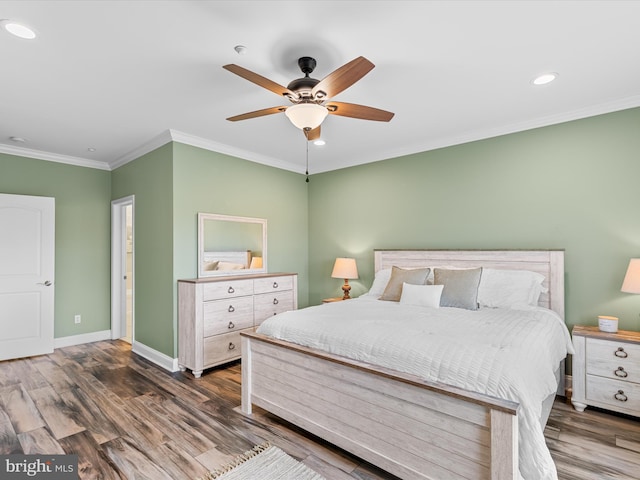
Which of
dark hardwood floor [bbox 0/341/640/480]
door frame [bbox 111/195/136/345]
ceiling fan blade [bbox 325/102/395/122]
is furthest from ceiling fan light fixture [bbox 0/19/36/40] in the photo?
door frame [bbox 111/195/136/345]

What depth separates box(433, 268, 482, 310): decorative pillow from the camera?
2.97 m

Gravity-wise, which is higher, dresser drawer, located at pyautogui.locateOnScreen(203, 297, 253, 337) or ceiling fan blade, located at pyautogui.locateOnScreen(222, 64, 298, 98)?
ceiling fan blade, located at pyautogui.locateOnScreen(222, 64, 298, 98)

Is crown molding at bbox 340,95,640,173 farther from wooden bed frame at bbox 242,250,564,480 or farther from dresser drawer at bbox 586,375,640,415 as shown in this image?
wooden bed frame at bbox 242,250,564,480

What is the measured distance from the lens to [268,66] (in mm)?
2293

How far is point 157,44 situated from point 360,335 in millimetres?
2208

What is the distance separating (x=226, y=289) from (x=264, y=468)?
Answer: 6.63 ft

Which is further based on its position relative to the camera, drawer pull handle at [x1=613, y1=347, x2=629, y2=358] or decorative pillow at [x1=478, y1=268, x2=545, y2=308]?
decorative pillow at [x1=478, y1=268, x2=545, y2=308]

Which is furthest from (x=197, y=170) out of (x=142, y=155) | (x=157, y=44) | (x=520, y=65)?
(x=520, y=65)

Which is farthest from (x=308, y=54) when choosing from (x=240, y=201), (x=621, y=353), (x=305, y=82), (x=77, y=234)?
(x=77, y=234)

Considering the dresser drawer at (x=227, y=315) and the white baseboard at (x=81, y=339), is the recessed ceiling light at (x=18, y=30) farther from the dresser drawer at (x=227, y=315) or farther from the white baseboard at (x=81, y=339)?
the white baseboard at (x=81, y=339)

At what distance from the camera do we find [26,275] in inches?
162

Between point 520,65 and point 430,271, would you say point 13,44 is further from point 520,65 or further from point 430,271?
point 430,271
